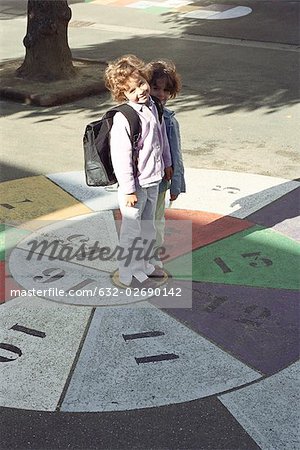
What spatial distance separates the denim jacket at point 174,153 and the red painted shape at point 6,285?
125cm

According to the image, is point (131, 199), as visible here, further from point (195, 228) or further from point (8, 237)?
point (8, 237)

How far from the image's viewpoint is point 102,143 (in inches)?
208

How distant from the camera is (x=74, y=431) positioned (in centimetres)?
436

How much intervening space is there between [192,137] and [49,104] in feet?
7.68

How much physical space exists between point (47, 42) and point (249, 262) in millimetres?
6525

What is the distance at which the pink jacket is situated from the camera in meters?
5.23

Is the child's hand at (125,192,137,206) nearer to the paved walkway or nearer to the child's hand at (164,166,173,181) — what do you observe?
the child's hand at (164,166,173,181)

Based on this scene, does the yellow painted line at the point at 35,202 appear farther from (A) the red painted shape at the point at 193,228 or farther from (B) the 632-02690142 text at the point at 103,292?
(B) the 632-02690142 text at the point at 103,292

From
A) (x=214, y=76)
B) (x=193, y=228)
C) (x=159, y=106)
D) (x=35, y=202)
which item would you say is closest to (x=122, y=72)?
(x=159, y=106)

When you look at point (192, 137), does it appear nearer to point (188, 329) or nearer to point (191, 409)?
point (188, 329)

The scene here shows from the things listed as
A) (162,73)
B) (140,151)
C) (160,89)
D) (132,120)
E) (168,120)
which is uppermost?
(162,73)

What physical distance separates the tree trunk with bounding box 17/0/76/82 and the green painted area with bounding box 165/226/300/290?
585cm

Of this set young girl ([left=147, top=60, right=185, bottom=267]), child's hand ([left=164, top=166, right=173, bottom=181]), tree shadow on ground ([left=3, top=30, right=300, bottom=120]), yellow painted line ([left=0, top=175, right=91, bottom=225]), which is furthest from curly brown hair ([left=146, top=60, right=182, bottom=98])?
tree shadow on ground ([left=3, top=30, right=300, bottom=120])

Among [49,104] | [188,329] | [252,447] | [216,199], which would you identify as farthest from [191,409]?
[49,104]
